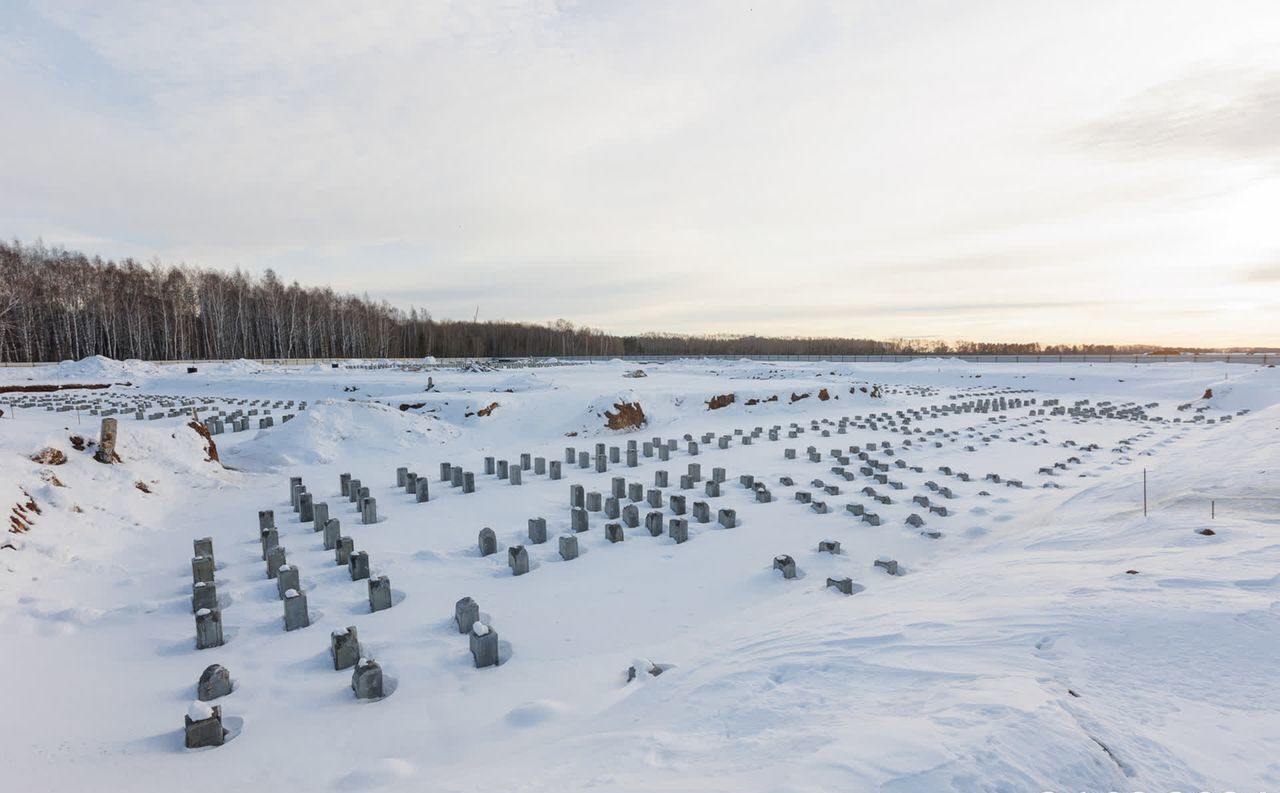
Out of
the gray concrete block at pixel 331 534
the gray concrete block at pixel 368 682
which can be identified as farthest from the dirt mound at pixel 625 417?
the gray concrete block at pixel 368 682

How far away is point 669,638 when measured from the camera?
4902mm

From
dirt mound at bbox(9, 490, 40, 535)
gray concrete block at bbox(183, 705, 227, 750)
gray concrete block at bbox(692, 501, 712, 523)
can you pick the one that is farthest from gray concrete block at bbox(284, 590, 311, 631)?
gray concrete block at bbox(692, 501, 712, 523)

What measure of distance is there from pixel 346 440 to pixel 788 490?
986 centimetres

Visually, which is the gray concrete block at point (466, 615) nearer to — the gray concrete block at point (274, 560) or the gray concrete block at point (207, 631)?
the gray concrete block at point (207, 631)

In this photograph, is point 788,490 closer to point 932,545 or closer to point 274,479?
point 932,545

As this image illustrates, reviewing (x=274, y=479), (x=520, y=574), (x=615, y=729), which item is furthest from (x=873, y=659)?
(x=274, y=479)

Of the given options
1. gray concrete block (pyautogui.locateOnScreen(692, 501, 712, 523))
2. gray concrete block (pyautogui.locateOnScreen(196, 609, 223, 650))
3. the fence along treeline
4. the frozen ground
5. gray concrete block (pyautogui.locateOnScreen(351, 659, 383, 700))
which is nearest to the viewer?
the frozen ground

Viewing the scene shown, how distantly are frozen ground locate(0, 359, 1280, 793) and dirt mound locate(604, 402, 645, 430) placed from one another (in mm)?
6119

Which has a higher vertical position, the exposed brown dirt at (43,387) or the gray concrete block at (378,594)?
the exposed brown dirt at (43,387)

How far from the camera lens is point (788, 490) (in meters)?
9.98

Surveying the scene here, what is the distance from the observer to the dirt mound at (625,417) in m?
17.1

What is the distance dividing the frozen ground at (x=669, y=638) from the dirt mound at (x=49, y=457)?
0.14 m

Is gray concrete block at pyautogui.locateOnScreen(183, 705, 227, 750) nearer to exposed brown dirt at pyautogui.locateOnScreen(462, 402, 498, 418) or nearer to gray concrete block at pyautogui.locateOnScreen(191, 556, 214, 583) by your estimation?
gray concrete block at pyautogui.locateOnScreen(191, 556, 214, 583)

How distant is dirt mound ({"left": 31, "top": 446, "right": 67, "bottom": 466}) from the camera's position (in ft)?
25.5
